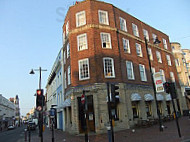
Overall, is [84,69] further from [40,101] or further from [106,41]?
[40,101]

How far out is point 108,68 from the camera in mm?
17750

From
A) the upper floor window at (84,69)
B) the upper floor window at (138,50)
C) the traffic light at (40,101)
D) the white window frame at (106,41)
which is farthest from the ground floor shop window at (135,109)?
the traffic light at (40,101)

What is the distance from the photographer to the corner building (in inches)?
643

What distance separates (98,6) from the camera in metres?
19.5

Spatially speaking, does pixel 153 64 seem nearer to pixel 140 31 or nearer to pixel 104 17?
pixel 140 31

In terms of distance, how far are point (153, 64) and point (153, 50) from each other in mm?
2766

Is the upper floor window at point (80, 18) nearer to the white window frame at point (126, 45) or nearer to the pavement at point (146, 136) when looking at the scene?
the white window frame at point (126, 45)

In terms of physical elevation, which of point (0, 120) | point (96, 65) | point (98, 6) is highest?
point (98, 6)

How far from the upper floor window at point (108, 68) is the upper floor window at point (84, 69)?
2093 millimetres

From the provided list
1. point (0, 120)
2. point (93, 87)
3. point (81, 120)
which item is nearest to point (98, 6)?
point (93, 87)

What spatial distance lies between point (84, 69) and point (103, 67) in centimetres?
225

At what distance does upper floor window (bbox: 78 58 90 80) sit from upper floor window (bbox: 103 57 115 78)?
6.87ft

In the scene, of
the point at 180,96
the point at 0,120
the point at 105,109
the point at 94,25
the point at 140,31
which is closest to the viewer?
the point at 105,109

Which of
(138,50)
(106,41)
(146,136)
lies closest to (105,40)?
(106,41)
